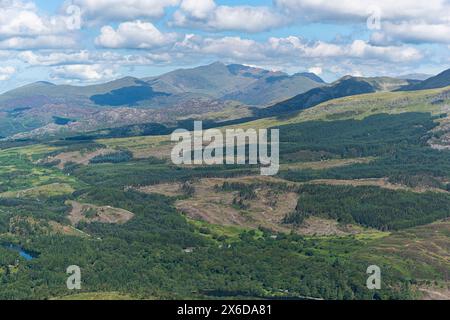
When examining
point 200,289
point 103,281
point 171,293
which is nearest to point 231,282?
point 200,289

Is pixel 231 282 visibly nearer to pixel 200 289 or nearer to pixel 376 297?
pixel 200 289
